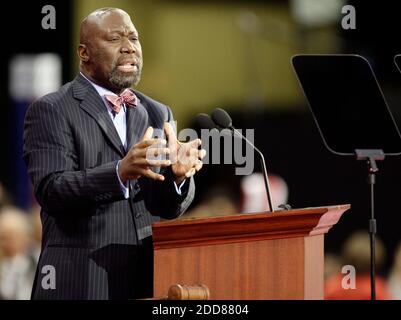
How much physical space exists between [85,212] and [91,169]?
168 mm

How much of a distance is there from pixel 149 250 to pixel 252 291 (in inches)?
16.8

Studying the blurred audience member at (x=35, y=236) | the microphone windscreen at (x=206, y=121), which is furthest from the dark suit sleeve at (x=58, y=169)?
the blurred audience member at (x=35, y=236)

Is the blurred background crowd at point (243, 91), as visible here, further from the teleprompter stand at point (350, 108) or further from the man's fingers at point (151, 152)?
the man's fingers at point (151, 152)

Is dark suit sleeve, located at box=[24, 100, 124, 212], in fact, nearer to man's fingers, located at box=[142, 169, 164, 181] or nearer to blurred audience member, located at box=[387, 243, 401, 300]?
man's fingers, located at box=[142, 169, 164, 181]

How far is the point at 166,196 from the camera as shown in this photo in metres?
3.93

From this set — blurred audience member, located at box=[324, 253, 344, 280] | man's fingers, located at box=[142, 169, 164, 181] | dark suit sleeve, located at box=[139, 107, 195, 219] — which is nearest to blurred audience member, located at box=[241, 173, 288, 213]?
blurred audience member, located at box=[324, 253, 344, 280]

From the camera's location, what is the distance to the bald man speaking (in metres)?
3.87

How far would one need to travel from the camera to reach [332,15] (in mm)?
12375

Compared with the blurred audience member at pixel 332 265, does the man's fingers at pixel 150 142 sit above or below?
below

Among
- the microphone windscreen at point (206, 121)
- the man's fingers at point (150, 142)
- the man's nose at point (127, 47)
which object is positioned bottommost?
the man's fingers at point (150, 142)

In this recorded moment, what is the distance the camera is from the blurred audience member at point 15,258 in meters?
7.14

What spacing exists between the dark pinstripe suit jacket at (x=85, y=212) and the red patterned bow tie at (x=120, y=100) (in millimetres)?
39
